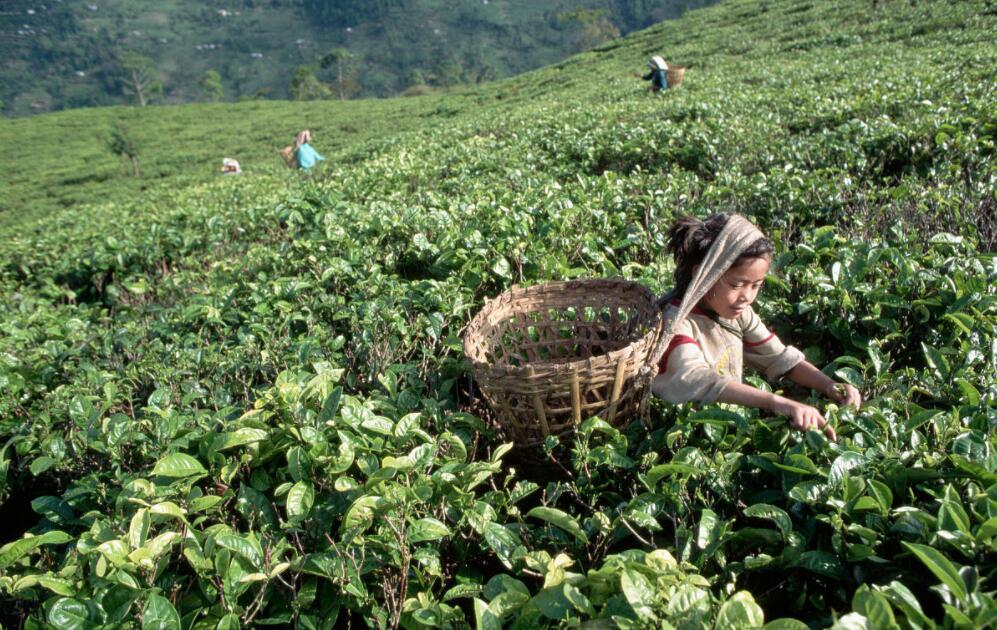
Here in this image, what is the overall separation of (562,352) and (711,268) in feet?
2.81

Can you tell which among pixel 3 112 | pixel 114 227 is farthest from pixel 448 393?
pixel 3 112

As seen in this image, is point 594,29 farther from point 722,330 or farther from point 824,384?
point 824,384

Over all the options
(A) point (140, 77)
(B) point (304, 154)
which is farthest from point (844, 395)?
(A) point (140, 77)

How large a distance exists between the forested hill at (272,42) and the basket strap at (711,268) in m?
71.9

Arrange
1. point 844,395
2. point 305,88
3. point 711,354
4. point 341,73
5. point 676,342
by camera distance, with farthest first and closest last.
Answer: point 341,73 < point 305,88 < point 711,354 < point 676,342 < point 844,395

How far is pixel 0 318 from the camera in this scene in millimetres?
4488

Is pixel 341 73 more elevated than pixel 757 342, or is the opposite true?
pixel 757 342

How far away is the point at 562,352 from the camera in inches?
114

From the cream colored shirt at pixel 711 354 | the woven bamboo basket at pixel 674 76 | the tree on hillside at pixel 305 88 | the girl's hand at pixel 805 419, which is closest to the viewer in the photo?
the girl's hand at pixel 805 419

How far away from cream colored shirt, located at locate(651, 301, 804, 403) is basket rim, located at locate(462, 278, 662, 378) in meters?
0.12

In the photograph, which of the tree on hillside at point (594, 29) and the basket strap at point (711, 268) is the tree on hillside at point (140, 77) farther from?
the basket strap at point (711, 268)

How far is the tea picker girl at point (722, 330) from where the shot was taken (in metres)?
2.13

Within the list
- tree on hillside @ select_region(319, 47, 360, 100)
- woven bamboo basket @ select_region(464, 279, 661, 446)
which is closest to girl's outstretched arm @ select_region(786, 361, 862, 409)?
woven bamboo basket @ select_region(464, 279, 661, 446)

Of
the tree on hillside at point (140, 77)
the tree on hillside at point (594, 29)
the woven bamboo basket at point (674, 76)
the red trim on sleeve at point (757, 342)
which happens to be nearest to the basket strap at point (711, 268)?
the red trim on sleeve at point (757, 342)
